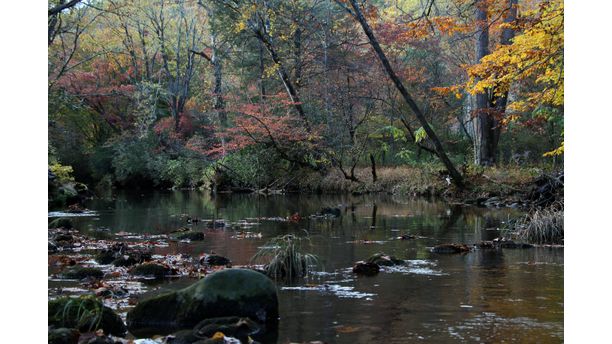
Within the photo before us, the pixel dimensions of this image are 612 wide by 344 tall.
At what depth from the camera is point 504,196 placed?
2106cm

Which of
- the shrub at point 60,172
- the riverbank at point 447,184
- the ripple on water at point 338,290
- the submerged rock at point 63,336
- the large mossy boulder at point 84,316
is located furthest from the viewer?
the shrub at point 60,172

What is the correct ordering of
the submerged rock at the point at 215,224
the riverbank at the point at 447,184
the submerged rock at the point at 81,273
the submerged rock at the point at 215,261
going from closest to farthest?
the submerged rock at the point at 81,273
the submerged rock at the point at 215,261
the submerged rock at the point at 215,224
the riverbank at the point at 447,184

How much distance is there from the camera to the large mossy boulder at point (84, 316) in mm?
6250

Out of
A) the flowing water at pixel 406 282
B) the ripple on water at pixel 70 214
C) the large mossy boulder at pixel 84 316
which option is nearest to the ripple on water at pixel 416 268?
the flowing water at pixel 406 282

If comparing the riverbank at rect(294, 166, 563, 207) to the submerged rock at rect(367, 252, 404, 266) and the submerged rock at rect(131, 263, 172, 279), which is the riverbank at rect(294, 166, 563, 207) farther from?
the submerged rock at rect(131, 263, 172, 279)

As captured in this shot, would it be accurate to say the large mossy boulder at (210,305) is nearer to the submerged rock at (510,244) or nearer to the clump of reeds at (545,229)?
the submerged rock at (510,244)

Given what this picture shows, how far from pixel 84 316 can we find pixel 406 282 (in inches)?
155

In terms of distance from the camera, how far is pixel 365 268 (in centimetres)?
938

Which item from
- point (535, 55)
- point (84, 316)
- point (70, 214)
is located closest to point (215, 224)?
point (70, 214)

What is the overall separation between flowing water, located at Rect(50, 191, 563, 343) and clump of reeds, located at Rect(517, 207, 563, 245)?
80 centimetres

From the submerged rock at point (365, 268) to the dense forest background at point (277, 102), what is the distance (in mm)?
10285

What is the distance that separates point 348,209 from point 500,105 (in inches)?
287

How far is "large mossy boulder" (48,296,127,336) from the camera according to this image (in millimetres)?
6250
